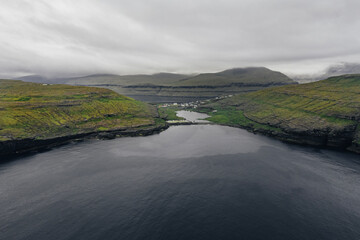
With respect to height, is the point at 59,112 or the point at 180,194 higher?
the point at 59,112

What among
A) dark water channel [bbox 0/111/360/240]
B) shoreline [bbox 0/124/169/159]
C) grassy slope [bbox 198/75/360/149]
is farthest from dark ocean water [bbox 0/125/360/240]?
grassy slope [bbox 198/75/360/149]

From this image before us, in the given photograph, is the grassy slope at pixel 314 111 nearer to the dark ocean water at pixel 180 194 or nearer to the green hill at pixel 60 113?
the dark ocean water at pixel 180 194

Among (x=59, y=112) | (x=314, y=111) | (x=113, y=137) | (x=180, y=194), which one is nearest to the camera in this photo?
(x=180, y=194)

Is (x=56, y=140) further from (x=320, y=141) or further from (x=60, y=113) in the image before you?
(x=320, y=141)

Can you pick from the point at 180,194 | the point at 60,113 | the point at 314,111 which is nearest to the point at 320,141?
the point at 314,111

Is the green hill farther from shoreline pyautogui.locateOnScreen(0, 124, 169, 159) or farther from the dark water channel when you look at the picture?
the dark water channel

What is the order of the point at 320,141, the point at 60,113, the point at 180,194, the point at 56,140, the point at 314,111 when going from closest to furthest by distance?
1. the point at 180,194
2. the point at 320,141
3. the point at 56,140
4. the point at 60,113
5. the point at 314,111

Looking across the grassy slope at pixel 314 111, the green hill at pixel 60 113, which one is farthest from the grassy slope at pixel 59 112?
the grassy slope at pixel 314 111
